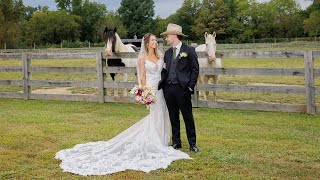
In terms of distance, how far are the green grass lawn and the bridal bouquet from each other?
3.10 ft

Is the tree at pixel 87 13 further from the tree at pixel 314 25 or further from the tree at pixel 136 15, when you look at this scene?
the tree at pixel 314 25

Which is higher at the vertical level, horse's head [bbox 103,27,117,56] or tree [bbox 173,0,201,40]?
tree [bbox 173,0,201,40]

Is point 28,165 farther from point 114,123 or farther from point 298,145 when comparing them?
point 298,145

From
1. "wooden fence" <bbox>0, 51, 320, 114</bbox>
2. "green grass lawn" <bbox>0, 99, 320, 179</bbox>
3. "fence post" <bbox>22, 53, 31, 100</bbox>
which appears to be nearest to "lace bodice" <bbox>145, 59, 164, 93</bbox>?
"green grass lawn" <bbox>0, 99, 320, 179</bbox>

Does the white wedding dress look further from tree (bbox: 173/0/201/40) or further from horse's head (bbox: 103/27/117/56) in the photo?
tree (bbox: 173/0/201/40)

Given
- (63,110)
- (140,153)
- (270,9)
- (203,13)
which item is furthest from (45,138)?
(270,9)

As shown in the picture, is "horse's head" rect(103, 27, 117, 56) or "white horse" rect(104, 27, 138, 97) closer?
"horse's head" rect(103, 27, 117, 56)

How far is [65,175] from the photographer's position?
16.9 feet

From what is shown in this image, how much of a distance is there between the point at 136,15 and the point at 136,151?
7636 cm

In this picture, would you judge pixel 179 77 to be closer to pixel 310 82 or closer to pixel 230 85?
pixel 230 85

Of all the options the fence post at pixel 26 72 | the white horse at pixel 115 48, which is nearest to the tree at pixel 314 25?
the white horse at pixel 115 48

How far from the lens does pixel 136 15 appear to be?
3172 inches

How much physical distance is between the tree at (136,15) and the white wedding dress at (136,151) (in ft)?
243

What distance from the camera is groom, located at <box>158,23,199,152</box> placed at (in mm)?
6027
